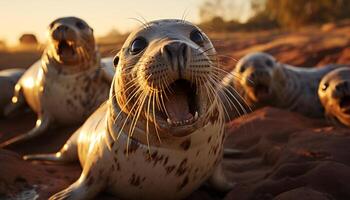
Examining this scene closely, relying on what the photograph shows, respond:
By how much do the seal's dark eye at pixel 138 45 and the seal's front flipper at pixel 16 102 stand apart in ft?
13.5

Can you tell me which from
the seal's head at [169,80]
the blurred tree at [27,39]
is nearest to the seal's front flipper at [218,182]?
the seal's head at [169,80]

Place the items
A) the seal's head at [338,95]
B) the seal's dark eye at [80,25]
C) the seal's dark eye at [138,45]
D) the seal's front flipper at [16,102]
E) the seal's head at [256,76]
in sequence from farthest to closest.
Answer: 1. the seal's front flipper at [16,102]
2. the seal's head at [256,76]
3. the seal's dark eye at [80,25]
4. the seal's head at [338,95]
5. the seal's dark eye at [138,45]

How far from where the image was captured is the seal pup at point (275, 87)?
18.9 feet

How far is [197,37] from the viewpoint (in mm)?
2654

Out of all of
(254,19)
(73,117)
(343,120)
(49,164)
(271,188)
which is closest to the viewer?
(271,188)

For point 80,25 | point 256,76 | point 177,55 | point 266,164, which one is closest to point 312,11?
point 256,76

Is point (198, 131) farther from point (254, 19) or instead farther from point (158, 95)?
point (254, 19)

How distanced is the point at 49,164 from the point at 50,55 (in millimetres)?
1575

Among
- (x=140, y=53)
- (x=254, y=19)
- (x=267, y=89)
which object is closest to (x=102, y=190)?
(x=140, y=53)

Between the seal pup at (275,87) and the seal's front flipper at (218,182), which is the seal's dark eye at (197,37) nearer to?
the seal's front flipper at (218,182)

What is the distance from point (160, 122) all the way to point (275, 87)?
387cm

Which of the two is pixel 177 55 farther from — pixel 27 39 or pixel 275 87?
pixel 27 39

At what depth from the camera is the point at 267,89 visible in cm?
588

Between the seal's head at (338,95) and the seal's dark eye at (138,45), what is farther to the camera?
the seal's head at (338,95)
